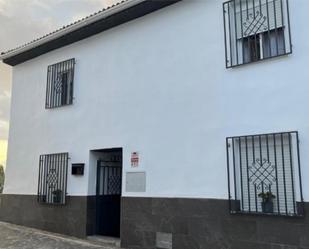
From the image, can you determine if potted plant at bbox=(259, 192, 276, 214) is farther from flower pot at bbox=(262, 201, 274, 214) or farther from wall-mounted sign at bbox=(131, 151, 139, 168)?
wall-mounted sign at bbox=(131, 151, 139, 168)

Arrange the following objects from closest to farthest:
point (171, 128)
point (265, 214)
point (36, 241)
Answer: point (265, 214)
point (171, 128)
point (36, 241)

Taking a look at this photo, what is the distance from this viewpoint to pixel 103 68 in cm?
982

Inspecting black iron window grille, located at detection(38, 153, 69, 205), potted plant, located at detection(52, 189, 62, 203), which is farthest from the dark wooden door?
potted plant, located at detection(52, 189, 62, 203)

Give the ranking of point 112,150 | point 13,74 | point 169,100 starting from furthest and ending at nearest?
1. point 13,74
2. point 112,150
3. point 169,100

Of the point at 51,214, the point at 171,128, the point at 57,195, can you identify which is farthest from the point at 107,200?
the point at 171,128

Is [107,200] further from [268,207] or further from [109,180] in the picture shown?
[268,207]

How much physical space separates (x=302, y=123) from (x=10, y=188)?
885 centimetres

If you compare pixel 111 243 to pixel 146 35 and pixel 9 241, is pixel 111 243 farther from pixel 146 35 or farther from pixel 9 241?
pixel 146 35

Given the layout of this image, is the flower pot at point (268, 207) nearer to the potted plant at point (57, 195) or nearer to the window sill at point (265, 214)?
the window sill at point (265, 214)

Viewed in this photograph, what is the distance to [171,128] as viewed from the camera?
8.19 metres

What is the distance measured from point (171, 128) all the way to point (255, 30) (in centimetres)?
256

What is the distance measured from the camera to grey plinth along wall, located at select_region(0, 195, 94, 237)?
32.0 ft

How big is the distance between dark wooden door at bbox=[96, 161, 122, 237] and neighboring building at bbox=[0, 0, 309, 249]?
3cm

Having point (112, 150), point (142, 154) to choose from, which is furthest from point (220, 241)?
point (112, 150)
